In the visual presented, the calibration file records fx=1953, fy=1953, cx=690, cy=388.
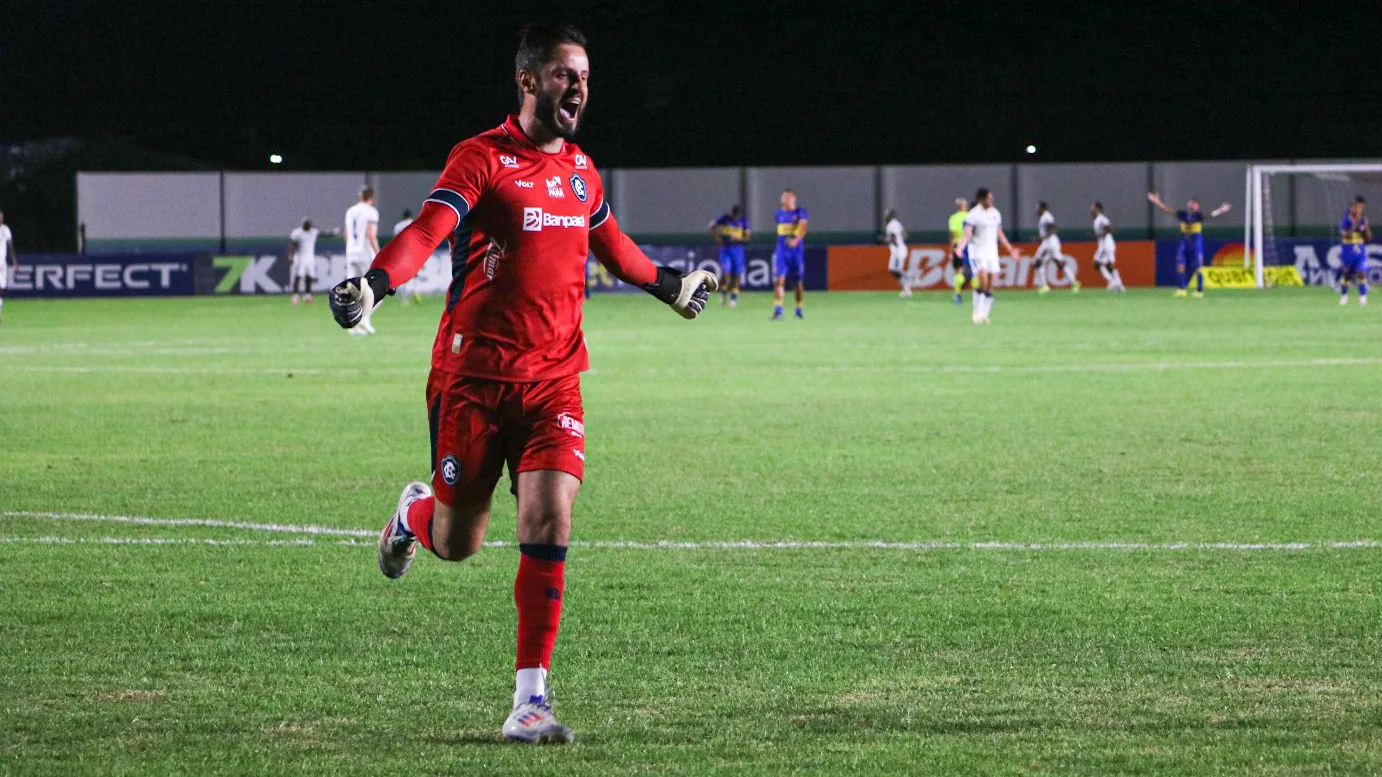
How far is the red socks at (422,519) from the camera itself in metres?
6.39

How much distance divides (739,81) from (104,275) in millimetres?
22040

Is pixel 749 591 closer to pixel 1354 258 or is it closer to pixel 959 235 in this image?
pixel 959 235

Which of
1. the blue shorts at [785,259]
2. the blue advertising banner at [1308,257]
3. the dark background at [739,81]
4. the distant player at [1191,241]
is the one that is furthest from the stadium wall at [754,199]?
the blue shorts at [785,259]

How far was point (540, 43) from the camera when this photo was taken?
5.85 meters

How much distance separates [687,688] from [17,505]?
230 inches

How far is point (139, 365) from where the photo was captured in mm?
22516

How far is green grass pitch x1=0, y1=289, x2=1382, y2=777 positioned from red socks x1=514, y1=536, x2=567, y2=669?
0.23 m

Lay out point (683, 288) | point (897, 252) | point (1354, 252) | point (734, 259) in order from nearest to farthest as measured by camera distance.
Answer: point (683, 288) → point (1354, 252) → point (734, 259) → point (897, 252)

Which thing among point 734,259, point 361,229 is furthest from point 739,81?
point 361,229

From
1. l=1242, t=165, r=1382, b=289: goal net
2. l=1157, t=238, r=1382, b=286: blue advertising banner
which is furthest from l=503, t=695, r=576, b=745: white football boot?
l=1157, t=238, r=1382, b=286: blue advertising banner

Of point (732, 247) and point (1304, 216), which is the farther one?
point (1304, 216)

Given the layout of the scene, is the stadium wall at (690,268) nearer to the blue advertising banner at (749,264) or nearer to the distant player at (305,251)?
the blue advertising banner at (749,264)

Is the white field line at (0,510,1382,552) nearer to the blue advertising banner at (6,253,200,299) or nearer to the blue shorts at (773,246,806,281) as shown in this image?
the blue shorts at (773,246,806,281)

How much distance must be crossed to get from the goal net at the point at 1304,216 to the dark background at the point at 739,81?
5664 millimetres
